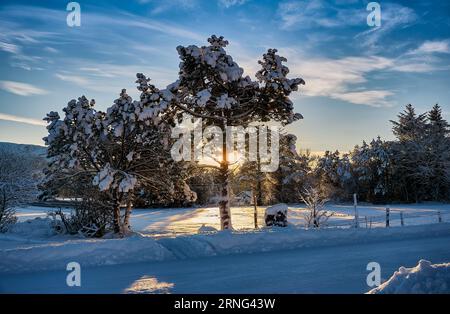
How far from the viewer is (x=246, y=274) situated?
8445 mm

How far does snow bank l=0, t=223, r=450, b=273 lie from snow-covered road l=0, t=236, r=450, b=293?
39 cm

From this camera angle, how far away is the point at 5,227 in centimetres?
2230

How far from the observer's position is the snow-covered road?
24.2 ft

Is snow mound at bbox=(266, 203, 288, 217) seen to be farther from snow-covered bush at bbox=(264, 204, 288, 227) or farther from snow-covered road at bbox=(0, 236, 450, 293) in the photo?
snow-covered road at bbox=(0, 236, 450, 293)

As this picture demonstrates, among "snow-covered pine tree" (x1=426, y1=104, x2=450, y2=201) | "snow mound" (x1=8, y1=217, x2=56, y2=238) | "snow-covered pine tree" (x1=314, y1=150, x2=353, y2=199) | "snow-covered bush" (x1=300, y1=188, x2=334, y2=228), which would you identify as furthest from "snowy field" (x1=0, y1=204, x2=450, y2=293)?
"snow-covered pine tree" (x1=314, y1=150, x2=353, y2=199)

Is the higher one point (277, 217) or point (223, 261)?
point (223, 261)

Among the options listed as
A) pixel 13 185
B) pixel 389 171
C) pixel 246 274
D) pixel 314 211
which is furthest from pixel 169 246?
pixel 389 171

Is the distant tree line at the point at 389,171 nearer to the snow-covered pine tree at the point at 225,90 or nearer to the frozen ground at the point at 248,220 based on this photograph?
the frozen ground at the point at 248,220

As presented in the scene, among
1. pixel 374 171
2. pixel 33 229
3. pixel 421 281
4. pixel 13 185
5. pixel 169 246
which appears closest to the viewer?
pixel 421 281

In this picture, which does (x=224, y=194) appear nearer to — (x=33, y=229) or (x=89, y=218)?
(x=89, y=218)

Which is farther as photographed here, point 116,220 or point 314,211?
point 314,211

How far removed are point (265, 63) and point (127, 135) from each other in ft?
26.6

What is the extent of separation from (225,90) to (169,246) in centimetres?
1123
